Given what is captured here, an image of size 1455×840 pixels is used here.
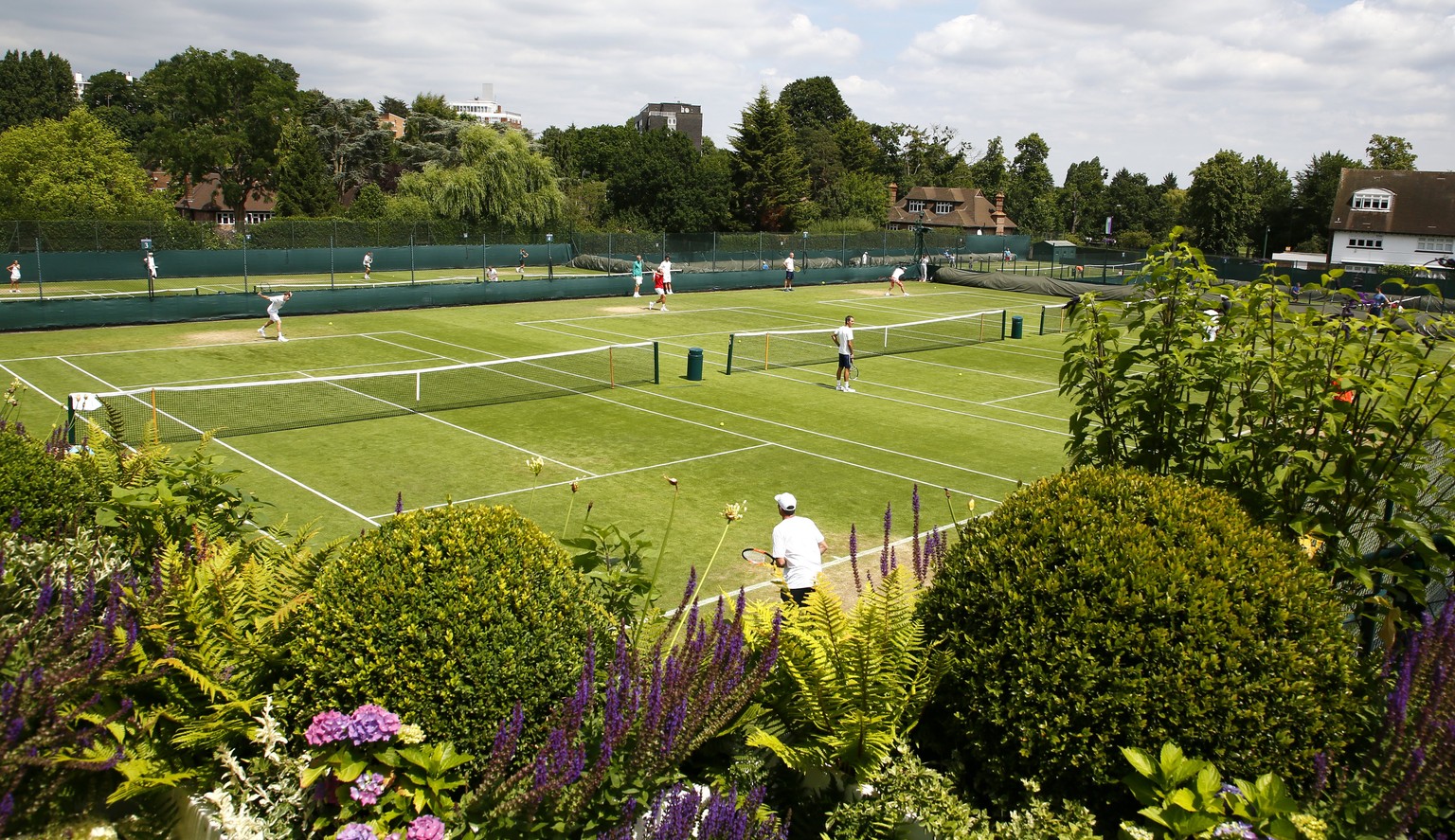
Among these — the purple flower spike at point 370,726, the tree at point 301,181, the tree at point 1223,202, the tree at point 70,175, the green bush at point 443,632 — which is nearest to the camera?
the purple flower spike at point 370,726

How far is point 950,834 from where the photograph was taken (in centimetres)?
464

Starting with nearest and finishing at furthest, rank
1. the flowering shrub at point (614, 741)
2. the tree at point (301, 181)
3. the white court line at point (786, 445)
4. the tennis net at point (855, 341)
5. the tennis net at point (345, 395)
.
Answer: the flowering shrub at point (614, 741), the white court line at point (786, 445), the tennis net at point (345, 395), the tennis net at point (855, 341), the tree at point (301, 181)

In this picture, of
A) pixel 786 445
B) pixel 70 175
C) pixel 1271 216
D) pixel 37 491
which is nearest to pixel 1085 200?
pixel 1271 216

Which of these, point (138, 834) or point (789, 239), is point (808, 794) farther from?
point (789, 239)

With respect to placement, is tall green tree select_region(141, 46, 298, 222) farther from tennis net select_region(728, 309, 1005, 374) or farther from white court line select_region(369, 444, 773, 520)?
white court line select_region(369, 444, 773, 520)

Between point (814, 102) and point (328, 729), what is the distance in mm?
154694

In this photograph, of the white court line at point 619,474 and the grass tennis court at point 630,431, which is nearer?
the grass tennis court at point 630,431

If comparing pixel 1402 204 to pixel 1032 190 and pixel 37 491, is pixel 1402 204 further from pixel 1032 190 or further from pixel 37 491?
pixel 37 491

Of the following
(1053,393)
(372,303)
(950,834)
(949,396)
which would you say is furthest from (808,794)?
(372,303)

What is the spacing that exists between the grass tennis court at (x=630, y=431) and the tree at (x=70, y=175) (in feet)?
140

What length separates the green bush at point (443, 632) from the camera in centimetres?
479

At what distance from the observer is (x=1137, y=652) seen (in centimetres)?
466

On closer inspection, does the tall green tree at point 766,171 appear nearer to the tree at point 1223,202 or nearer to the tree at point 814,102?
the tree at point 1223,202

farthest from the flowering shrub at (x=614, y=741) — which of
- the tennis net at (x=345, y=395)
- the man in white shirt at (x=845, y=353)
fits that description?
the man in white shirt at (x=845, y=353)
